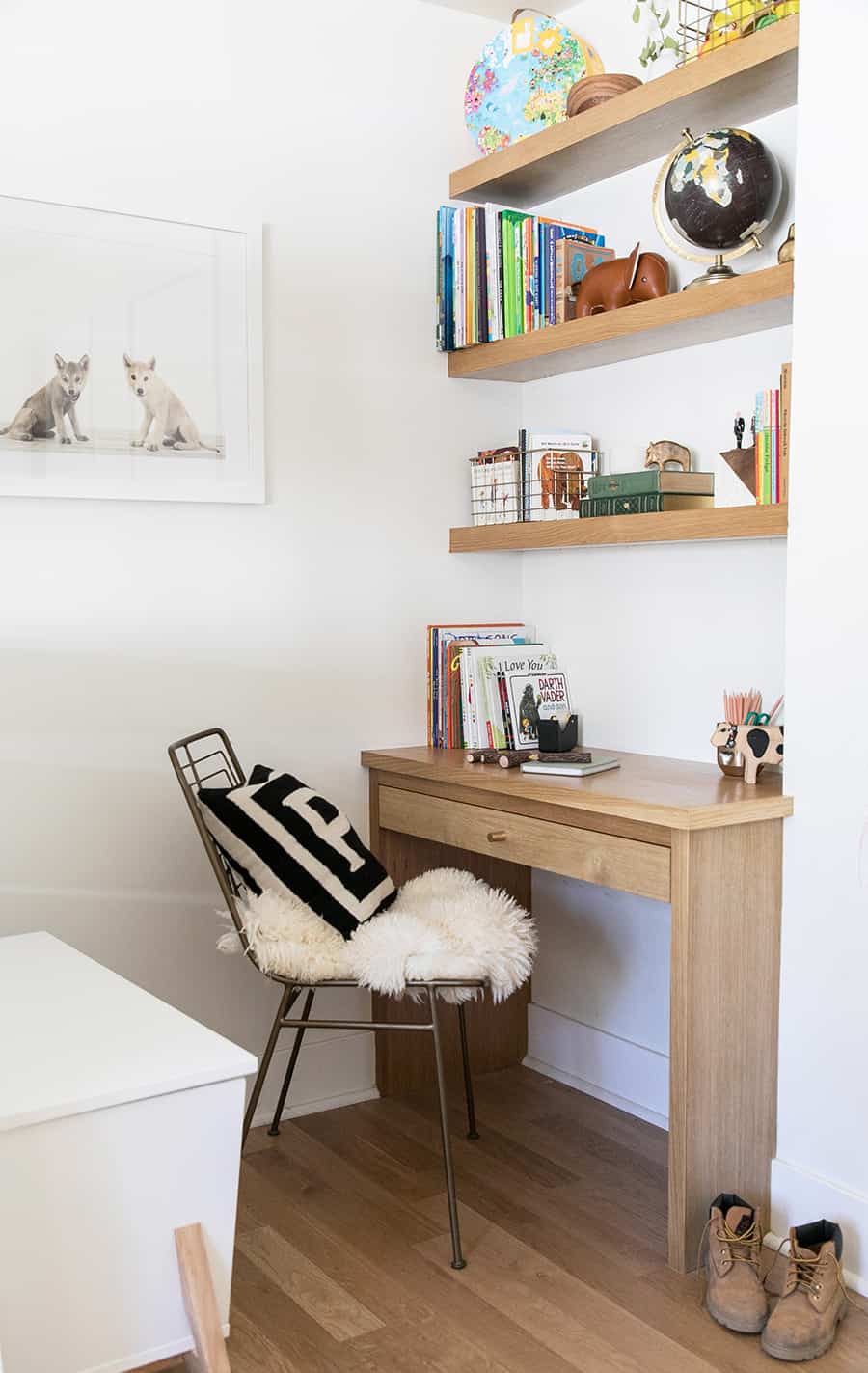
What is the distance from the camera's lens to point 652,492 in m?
2.58

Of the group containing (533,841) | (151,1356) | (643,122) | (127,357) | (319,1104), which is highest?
(643,122)

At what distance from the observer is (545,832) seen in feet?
8.17

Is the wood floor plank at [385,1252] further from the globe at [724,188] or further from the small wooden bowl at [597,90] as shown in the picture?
the small wooden bowl at [597,90]

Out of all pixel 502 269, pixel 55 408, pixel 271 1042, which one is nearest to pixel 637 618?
pixel 502 269

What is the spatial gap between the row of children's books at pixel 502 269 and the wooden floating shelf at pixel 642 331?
0.19 feet

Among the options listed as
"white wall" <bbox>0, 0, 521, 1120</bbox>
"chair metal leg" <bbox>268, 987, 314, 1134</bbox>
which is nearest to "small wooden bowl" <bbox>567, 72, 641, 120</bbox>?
"white wall" <bbox>0, 0, 521, 1120</bbox>

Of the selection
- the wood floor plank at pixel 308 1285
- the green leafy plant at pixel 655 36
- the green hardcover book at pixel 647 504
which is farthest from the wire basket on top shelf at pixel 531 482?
the wood floor plank at pixel 308 1285

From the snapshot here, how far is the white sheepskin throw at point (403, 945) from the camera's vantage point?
2277mm

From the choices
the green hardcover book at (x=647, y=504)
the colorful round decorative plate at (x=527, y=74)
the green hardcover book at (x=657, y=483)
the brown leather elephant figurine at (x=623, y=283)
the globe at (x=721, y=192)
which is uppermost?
the colorful round decorative plate at (x=527, y=74)

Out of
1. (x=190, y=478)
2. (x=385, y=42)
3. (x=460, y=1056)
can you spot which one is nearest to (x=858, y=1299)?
(x=460, y=1056)

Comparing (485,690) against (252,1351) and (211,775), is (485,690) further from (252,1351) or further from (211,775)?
(252,1351)

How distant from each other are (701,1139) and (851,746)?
28.4 inches

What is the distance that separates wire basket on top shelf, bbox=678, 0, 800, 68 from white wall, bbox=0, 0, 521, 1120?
27.7 inches

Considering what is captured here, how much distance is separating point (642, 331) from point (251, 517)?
0.92 meters
